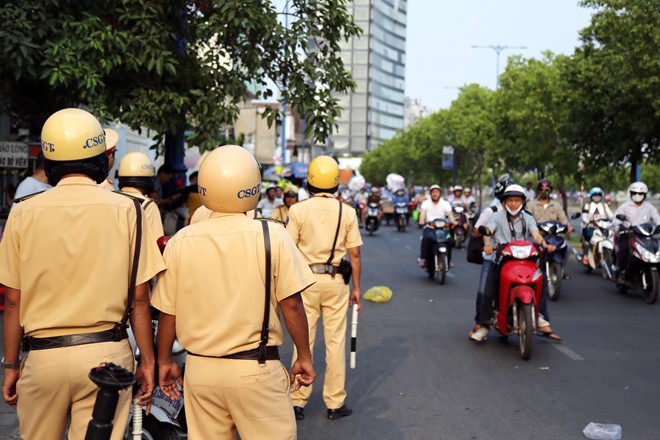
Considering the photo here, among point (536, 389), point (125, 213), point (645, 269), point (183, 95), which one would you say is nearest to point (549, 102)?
point (645, 269)

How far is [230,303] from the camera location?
359 cm

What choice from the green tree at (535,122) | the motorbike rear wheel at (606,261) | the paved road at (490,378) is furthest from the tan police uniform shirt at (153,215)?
the green tree at (535,122)

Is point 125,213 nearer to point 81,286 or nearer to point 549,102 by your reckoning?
point 81,286

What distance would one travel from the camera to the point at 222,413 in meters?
3.63

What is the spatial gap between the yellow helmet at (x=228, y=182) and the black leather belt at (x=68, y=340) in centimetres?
66

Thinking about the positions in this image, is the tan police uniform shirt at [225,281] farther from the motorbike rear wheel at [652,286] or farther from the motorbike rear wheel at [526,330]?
the motorbike rear wheel at [652,286]

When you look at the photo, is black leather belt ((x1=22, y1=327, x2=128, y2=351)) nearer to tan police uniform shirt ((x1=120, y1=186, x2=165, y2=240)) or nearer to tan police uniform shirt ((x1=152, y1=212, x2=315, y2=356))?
tan police uniform shirt ((x1=152, y1=212, x2=315, y2=356))

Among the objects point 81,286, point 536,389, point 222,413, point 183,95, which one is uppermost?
point 183,95

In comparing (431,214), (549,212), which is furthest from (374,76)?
(549,212)

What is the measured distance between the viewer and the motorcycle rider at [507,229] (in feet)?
30.8

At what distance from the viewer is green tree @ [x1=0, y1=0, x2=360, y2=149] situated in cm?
1091

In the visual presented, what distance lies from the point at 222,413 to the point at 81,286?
757 mm

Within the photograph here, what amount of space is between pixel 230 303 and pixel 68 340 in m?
0.65

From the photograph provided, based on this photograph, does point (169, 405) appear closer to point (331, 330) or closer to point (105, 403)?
point (105, 403)
